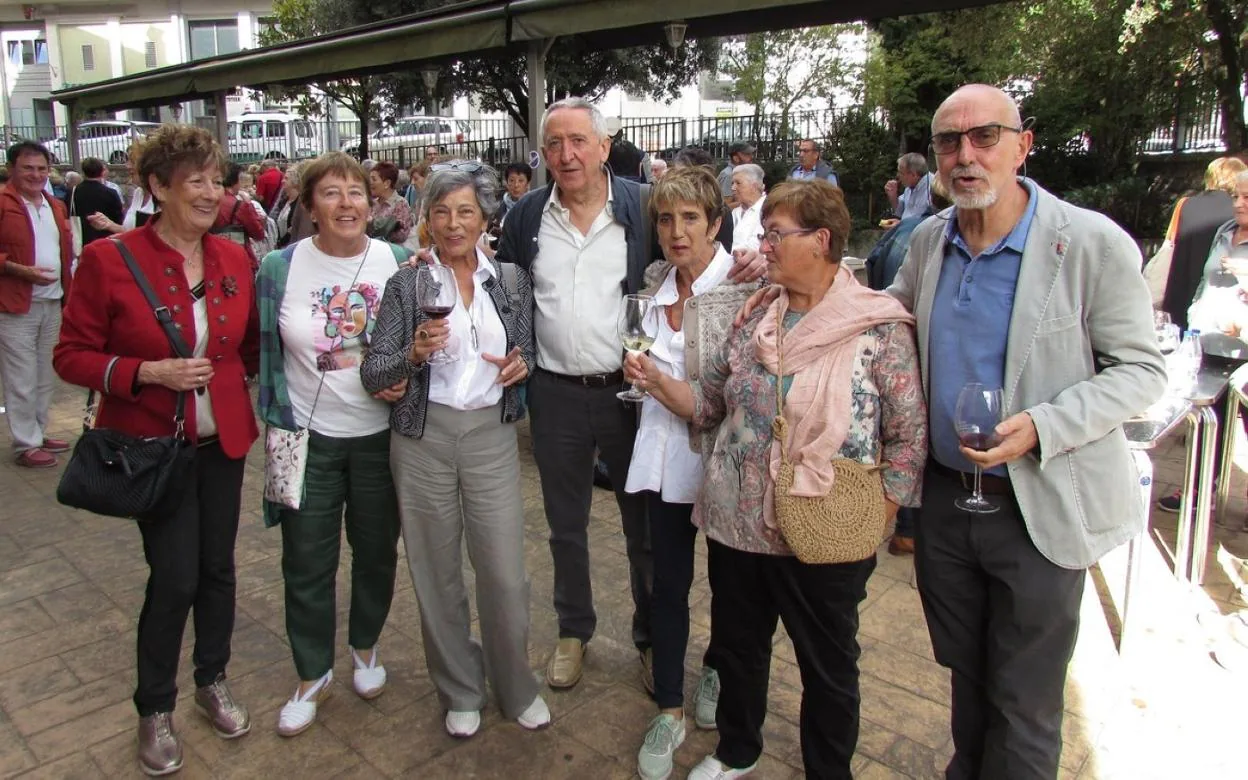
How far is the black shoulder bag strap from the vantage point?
9.23 ft

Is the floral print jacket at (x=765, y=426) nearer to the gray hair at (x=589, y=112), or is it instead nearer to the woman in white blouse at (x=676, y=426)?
the woman in white blouse at (x=676, y=426)

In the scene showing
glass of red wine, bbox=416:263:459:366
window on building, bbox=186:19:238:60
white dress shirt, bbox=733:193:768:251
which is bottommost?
glass of red wine, bbox=416:263:459:366

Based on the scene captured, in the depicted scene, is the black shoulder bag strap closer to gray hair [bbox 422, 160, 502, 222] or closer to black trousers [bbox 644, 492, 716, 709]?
gray hair [bbox 422, 160, 502, 222]

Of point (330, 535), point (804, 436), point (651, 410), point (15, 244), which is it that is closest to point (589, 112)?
point (651, 410)

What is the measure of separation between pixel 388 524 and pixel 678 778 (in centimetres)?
130

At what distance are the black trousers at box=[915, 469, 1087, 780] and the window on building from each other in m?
41.2

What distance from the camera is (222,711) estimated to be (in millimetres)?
3148

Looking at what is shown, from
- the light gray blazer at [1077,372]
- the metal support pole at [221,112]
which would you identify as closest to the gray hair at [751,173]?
the light gray blazer at [1077,372]

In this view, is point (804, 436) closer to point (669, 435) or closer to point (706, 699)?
point (669, 435)

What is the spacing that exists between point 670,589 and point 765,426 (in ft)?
2.67

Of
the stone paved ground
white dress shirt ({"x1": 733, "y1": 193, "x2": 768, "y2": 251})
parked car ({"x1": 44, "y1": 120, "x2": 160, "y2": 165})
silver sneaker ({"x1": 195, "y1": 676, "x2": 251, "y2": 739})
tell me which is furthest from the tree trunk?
parked car ({"x1": 44, "y1": 120, "x2": 160, "y2": 165})

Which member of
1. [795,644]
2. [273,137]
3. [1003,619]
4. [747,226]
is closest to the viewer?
[1003,619]

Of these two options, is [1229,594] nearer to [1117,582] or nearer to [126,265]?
[1117,582]

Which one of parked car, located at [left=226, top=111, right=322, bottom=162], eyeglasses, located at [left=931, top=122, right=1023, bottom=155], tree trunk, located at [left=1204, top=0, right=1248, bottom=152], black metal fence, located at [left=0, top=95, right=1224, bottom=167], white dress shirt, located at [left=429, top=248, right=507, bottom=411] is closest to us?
eyeglasses, located at [left=931, top=122, right=1023, bottom=155]
